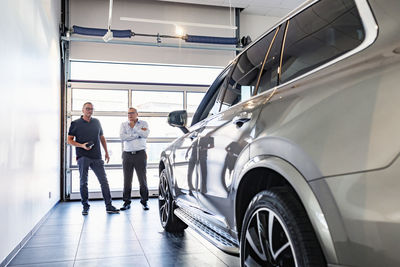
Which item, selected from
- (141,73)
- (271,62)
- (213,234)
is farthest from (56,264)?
(141,73)

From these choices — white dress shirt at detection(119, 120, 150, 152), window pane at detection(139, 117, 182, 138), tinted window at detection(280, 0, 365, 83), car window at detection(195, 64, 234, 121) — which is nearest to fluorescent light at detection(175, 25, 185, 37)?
window pane at detection(139, 117, 182, 138)

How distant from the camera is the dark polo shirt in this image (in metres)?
5.82

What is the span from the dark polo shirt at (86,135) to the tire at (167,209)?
7.15ft

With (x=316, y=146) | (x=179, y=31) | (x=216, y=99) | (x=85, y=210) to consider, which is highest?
(x=179, y=31)

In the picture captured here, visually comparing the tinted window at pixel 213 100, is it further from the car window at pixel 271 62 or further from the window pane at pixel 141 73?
the window pane at pixel 141 73

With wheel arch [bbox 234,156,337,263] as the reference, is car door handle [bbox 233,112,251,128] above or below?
above

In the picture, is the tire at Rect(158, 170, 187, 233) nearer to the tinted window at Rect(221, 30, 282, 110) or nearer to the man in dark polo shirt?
the tinted window at Rect(221, 30, 282, 110)

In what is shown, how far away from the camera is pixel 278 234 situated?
55.6 inches

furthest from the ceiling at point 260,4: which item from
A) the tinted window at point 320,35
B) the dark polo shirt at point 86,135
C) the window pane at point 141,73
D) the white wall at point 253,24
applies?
the tinted window at point 320,35

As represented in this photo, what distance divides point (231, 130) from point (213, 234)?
2.30 ft

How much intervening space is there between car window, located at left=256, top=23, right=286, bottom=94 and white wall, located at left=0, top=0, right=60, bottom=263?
2.15m

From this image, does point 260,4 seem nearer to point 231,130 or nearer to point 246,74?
point 246,74

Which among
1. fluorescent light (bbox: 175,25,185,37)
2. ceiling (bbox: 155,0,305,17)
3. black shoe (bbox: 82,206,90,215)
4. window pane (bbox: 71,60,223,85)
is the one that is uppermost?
ceiling (bbox: 155,0,305,17)

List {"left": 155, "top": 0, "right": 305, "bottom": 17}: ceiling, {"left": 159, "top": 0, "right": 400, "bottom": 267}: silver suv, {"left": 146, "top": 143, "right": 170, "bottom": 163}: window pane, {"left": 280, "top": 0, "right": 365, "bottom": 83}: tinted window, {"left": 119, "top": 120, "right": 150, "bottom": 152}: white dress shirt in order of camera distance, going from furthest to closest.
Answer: {"left": 146, "top": 143, "right": 170, "bottom": 163}: window pane → {"left": 155, "top": 0, "right": 305, "bottom": 17}: ceiling → {"left": 119, "top": 120, "right": 150, "bottom": 152}: white dress shirt → {"left": 280, "top": 0, "right": 365, "bottom": 83}: tinted window → {"left": 159, "top": 0, "right": 400, "bottom": 267}: silver suv
